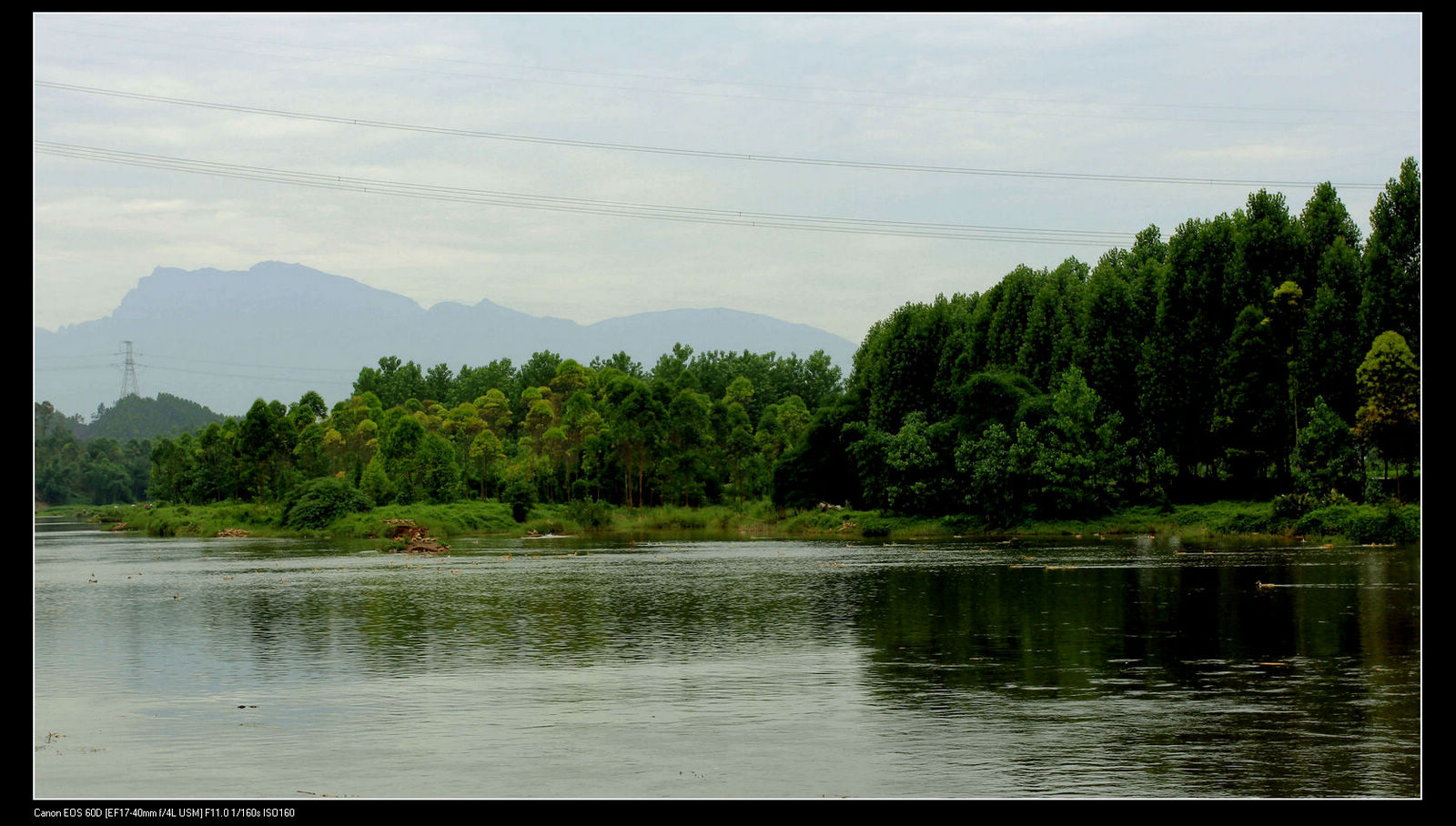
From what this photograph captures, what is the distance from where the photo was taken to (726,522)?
103 metres

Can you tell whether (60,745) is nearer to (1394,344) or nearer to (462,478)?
(1394,344)

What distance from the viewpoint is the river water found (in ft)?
47.8

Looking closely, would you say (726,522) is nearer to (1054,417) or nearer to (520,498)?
(520,498)

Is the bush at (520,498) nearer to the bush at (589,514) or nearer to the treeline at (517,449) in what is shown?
the treeline at (517,449)

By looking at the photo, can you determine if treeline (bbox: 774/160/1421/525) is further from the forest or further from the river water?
the river water

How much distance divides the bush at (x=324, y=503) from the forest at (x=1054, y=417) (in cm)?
38

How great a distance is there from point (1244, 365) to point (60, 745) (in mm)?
73610

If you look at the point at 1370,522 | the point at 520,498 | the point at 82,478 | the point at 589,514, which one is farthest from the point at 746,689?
the point at 82,478

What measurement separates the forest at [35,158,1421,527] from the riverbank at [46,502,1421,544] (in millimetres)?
1857

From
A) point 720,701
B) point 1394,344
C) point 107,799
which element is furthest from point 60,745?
point 1394,344

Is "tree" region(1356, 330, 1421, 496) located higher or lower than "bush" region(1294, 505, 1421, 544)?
higher

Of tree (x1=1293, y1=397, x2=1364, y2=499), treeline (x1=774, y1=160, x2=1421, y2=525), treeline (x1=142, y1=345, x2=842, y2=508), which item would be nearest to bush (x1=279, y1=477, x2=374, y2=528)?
treeline (x1=142, y1=345, x2=842, y2=508)

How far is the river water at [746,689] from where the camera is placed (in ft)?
47.8
